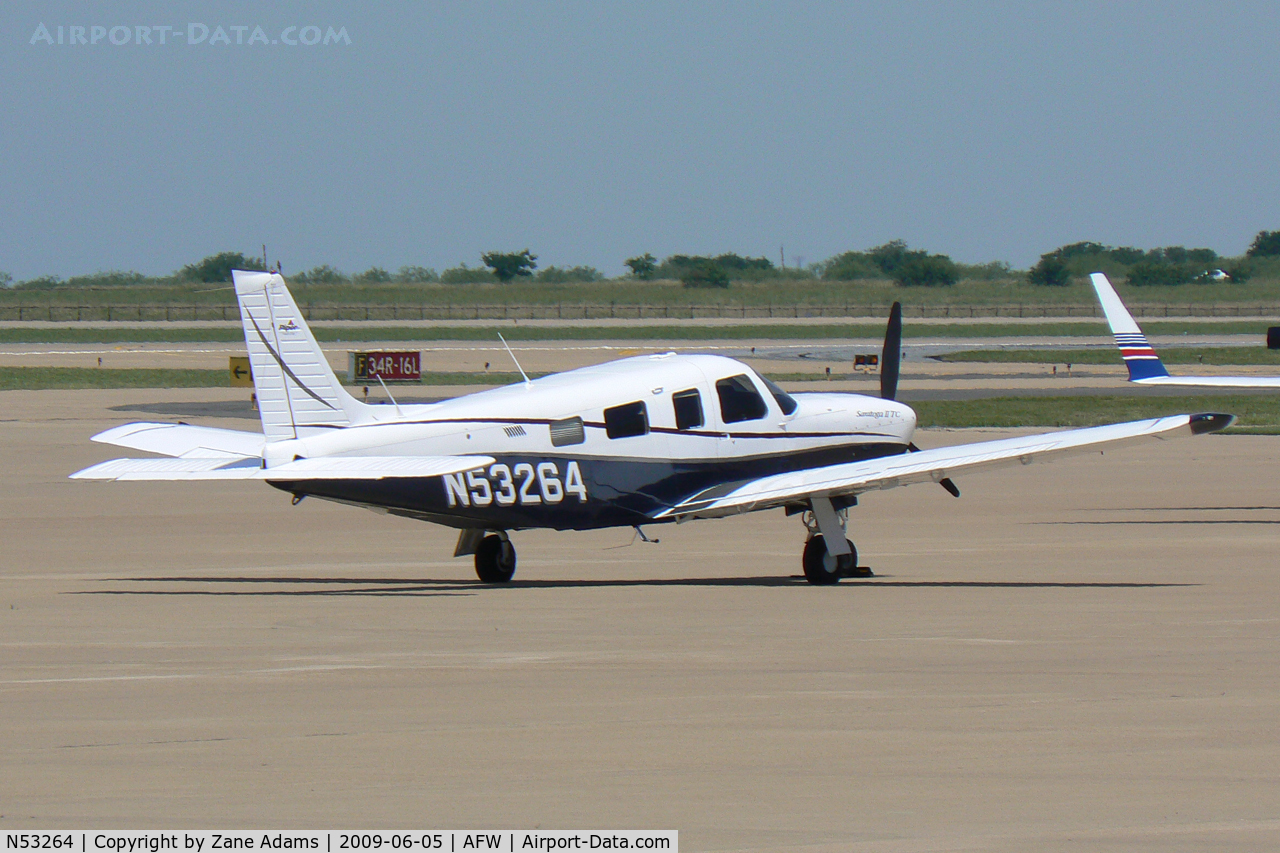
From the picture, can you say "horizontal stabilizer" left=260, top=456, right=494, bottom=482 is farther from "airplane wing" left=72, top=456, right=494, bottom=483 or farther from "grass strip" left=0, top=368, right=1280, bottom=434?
"grass strip" left=0, top=368, right=1280, bottom=434

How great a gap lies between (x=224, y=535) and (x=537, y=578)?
6023mm

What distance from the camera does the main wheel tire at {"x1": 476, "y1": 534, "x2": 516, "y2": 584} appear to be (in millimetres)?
16469

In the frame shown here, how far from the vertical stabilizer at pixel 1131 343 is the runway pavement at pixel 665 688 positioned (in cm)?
404

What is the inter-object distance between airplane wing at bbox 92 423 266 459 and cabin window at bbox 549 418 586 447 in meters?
2.67

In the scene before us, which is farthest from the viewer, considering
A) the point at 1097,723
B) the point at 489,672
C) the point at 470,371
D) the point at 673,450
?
the point at 470,371

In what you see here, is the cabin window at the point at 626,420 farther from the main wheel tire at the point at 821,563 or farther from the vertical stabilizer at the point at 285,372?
the vertical stabilizer at the point at 285,372

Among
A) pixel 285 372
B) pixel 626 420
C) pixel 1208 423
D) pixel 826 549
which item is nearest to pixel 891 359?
pixel 826 549

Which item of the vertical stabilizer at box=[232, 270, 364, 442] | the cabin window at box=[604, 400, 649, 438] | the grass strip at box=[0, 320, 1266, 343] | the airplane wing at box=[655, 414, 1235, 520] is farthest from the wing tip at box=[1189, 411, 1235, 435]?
the grass strip at box=[0, 320, 1266, 343]

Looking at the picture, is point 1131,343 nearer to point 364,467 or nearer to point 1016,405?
point 364,467

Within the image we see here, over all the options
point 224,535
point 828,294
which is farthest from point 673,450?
point 828,294

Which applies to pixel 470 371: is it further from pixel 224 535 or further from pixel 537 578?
pixel 537 578

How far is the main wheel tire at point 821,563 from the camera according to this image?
54.1ft

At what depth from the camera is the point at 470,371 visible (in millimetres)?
65438

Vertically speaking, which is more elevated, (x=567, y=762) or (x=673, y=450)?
(x=673, y=450)
